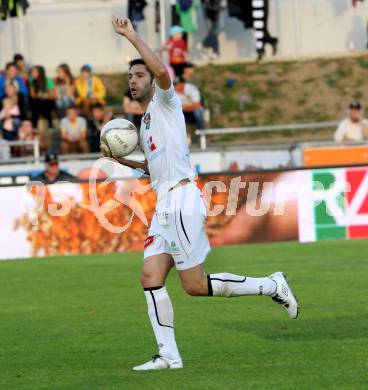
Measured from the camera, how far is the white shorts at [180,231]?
8945 mm

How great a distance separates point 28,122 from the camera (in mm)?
24281

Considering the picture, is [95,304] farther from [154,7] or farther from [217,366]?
[154,7]

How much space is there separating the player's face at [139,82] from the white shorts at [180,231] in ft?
2.37

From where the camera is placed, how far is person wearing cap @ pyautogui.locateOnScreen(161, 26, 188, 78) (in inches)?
986

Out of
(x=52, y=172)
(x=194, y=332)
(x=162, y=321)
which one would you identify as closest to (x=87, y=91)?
(x=52, y=172)

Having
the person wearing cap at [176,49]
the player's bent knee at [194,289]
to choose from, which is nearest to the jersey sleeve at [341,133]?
the person wearing cap at [176,49]

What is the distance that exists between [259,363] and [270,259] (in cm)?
875

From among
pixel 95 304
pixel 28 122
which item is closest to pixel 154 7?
pixel 28 122

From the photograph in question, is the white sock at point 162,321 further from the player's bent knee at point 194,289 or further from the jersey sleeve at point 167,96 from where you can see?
the jersey sleeve at point 167,96

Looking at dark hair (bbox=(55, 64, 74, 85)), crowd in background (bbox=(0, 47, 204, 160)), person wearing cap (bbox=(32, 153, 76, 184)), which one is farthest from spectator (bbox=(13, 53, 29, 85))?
person wearing cap (bbox=(32, 153, 76, 184))

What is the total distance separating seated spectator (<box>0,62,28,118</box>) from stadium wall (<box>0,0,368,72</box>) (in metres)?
3.60

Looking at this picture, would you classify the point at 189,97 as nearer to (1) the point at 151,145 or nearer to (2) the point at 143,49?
(1) the point at 151,145

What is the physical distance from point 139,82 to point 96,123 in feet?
49.8

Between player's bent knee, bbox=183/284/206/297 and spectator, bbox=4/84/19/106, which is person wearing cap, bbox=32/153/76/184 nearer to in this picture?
spectator, bbox=4/84/19/106
